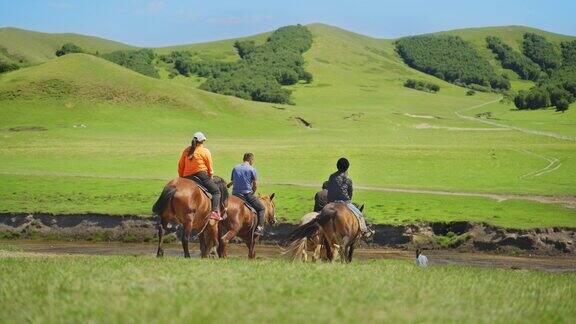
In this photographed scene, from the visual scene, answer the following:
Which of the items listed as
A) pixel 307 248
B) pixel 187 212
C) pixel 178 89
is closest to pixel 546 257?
pixel 307 248

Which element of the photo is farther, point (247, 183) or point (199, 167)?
point (247, 183)

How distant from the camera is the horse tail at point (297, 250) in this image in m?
20.2

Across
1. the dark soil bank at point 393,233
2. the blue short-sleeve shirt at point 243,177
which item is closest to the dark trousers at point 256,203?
the blue short-sleeve shirt at point 243,177

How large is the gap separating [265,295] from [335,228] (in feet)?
30.4

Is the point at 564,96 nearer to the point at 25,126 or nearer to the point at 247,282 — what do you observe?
the point at 25,126

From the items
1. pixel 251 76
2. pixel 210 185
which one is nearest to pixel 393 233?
pixel 210 185

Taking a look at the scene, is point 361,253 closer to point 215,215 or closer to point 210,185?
point 215,215

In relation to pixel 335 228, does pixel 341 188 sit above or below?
above

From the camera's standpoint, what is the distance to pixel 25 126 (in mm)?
86625

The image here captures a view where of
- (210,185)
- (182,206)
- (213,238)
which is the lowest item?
(213,238)

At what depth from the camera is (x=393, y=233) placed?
106 feet

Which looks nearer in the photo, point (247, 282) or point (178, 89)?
point (247, 282)

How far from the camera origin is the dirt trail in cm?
2723

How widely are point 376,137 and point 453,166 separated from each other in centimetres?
3168
